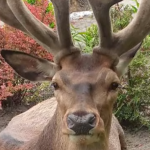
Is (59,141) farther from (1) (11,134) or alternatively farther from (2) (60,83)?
(1) (11,134)

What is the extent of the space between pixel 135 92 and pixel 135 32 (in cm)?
296

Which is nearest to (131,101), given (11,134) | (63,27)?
(11,134)

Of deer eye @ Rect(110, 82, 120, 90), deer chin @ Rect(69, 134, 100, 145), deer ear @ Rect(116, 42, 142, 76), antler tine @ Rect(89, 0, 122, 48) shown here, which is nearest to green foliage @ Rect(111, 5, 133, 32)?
deer ear @ Rect(116, 42, 142, 76)

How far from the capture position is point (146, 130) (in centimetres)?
773

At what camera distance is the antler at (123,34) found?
4.52 meters

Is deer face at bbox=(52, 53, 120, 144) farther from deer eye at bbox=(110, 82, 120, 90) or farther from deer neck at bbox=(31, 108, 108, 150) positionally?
deer neck at bbox=(31, 108, 108, 150)

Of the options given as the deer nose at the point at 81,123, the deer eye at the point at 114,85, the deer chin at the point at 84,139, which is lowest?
the deer chin at the point at 84,139

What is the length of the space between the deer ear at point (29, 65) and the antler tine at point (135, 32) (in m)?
0.67

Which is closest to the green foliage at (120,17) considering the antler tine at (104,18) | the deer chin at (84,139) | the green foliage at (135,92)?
the green foliage at (135,92)

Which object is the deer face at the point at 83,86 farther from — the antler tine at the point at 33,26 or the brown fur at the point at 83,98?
the antler tine at the point at 33,26

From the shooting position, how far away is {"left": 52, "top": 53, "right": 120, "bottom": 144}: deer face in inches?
157

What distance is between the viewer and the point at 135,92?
24.6 ft

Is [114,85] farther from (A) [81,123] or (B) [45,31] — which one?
(B) [45,31]

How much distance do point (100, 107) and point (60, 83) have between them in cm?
41
